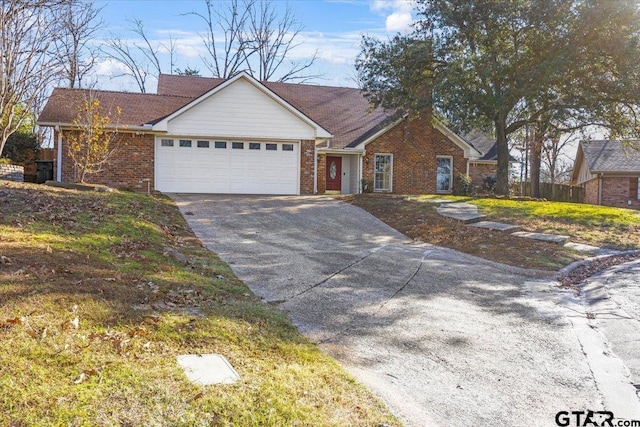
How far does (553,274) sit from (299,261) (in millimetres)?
4936

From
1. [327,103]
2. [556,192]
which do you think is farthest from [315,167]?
[556,192]

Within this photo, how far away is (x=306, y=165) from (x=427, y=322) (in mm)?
15764

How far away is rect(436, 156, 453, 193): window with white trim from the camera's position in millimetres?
24984

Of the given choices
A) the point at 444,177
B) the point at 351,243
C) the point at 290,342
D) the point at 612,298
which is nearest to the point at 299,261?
the point at 351,243

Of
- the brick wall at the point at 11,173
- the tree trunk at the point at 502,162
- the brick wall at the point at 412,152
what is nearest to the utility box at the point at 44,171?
the brick wall at the point at 11,173

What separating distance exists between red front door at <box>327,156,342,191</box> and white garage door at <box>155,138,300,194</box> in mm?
3184

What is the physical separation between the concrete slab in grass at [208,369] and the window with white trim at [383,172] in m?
20.2

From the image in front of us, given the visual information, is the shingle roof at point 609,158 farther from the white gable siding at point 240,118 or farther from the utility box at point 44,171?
the utility box at point 44,171

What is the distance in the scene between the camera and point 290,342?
5152 mm

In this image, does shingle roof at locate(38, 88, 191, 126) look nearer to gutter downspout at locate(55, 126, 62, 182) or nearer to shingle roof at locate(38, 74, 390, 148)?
shingle roof at locate(38, 74, 390, 148)

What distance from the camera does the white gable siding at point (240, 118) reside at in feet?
66.6

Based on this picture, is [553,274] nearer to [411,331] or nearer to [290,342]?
[411,331]

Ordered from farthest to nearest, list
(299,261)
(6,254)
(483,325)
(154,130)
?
(154,130) → (299,261) → (483,325) → (6,254)

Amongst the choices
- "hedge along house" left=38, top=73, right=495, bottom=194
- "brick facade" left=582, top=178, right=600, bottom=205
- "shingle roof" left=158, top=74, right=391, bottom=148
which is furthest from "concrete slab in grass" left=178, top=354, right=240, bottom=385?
"brick facade" left=582, top=178, right=600, bottom=205
